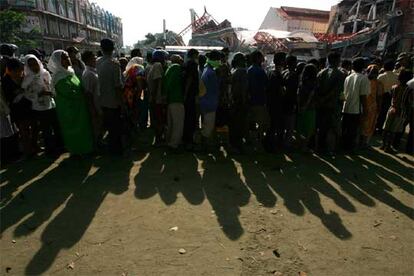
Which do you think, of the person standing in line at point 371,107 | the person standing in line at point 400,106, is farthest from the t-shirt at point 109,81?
the person standing in line at point 400,106

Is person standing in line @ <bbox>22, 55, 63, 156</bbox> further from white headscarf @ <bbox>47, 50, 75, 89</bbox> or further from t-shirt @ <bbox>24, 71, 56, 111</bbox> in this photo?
white headscarf @ <bbox>47, 50, 75, 89</bbox>

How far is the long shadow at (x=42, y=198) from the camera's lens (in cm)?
365

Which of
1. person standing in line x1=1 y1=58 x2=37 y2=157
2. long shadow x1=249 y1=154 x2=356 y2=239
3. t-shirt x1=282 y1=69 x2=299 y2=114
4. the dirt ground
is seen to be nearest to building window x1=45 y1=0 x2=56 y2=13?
person standing in line x1=1 y1=58 x2=37 y2=157

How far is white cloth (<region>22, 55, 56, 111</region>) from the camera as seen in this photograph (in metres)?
5.23

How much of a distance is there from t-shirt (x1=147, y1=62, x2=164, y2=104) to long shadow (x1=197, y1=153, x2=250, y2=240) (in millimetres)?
1299

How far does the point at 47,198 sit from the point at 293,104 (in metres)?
4.17

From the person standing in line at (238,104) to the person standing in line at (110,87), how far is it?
1915 millimetres

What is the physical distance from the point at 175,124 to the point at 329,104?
2.75 metres

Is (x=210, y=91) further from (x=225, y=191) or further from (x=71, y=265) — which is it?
(x=71, y=265)

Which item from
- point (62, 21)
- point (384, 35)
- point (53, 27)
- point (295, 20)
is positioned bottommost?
point (384, 35)

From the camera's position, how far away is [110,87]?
5.34 m

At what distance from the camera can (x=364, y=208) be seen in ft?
13.4

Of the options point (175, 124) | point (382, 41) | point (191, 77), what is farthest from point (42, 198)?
point (382, 41)

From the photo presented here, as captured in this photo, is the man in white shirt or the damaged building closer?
the man in white shirt
